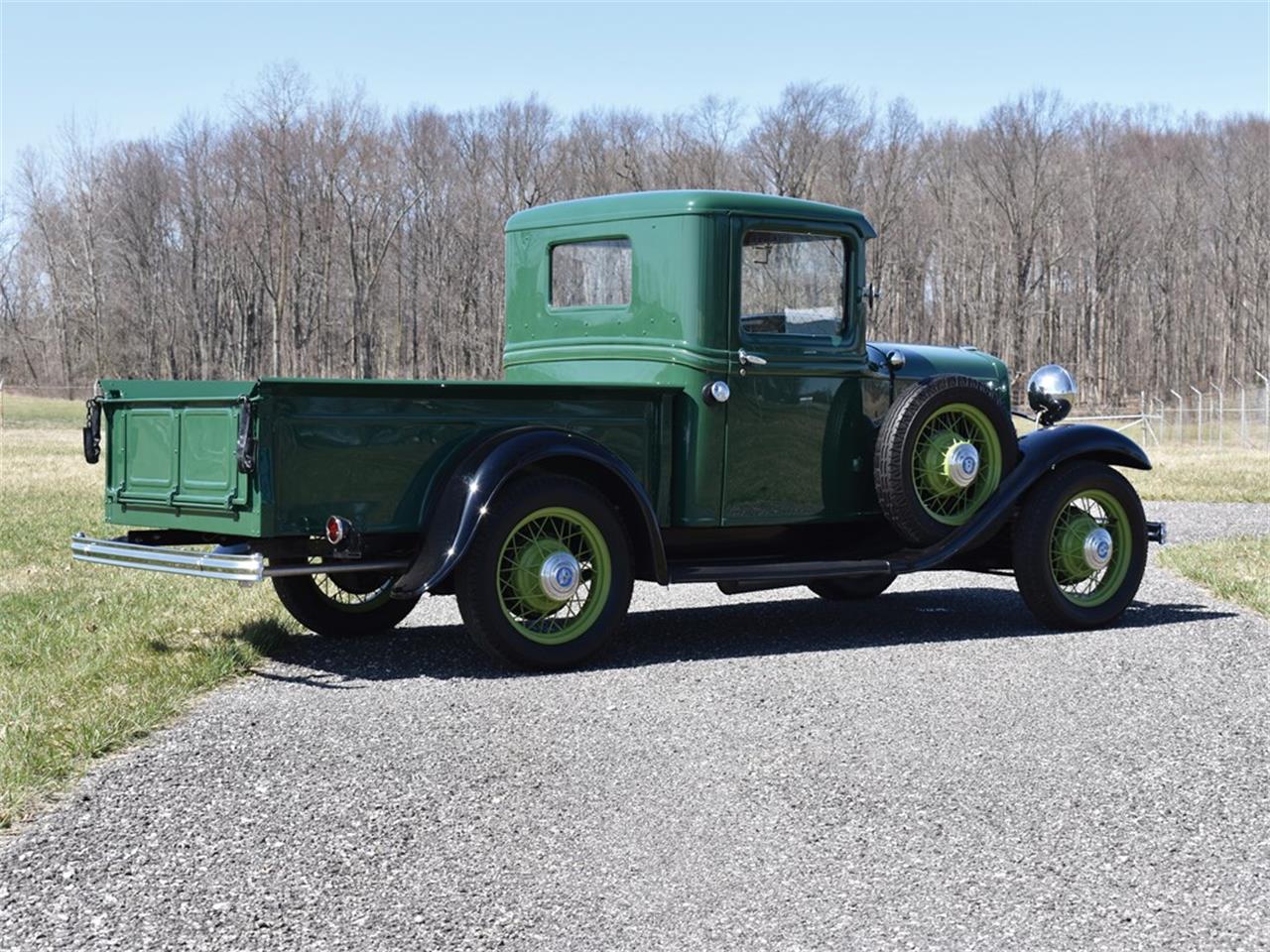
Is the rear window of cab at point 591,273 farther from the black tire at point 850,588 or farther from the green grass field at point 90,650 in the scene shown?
the black tire at point 850,588

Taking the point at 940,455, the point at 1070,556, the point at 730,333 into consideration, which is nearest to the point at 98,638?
the point at 730,333

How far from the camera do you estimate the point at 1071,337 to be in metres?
68.6

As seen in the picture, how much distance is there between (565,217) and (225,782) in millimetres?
4281

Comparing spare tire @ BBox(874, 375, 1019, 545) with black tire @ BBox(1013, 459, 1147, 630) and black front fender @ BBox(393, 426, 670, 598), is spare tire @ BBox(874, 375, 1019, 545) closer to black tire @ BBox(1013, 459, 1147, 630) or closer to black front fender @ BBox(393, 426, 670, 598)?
black tire @ BBox(1013, 459, 1147, 630)

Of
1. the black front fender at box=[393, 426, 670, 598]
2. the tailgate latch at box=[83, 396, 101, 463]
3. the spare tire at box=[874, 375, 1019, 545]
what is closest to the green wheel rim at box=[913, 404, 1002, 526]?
the spare tire at box=[874, 375, 1019, 545]

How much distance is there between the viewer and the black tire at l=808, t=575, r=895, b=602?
9703 mm

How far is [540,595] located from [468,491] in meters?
0.67

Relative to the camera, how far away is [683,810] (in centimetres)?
480

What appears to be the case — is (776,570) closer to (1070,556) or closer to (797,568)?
(797,568)

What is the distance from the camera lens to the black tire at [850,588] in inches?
382

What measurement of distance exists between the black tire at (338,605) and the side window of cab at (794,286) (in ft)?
7.75

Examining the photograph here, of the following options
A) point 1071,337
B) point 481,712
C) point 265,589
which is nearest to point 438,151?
point 1071,337

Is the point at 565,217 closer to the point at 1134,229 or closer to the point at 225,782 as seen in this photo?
the point at 225,782

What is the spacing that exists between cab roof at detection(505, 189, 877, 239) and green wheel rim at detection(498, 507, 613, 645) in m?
1.78
